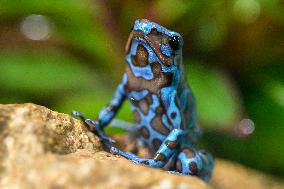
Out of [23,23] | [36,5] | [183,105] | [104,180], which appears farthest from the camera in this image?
[23,23]

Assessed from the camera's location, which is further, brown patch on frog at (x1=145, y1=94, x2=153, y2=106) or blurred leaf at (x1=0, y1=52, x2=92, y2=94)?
blurred leaf at (x1=0, y1=52, x2=92, y2=94)

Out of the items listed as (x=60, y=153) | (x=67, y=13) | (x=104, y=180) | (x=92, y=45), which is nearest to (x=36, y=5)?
(x=67, y=13)

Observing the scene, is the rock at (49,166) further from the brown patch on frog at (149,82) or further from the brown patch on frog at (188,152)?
the brown patch on frog at (188,152)

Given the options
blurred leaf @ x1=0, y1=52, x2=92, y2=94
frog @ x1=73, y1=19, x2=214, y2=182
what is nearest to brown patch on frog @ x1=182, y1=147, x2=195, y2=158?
frog @ x1=73, y1=19, x2=214, y2=182

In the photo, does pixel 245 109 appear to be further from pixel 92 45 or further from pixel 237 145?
pixel 92 45

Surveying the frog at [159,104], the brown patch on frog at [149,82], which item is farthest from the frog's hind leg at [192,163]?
the brown patch on frog at [149,82]

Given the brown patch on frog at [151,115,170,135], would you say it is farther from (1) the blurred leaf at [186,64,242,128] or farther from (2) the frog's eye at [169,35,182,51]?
(1) the blurred leaf at [186,64,242,128]

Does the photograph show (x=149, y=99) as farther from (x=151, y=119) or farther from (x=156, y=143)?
(x=156, y=143)
